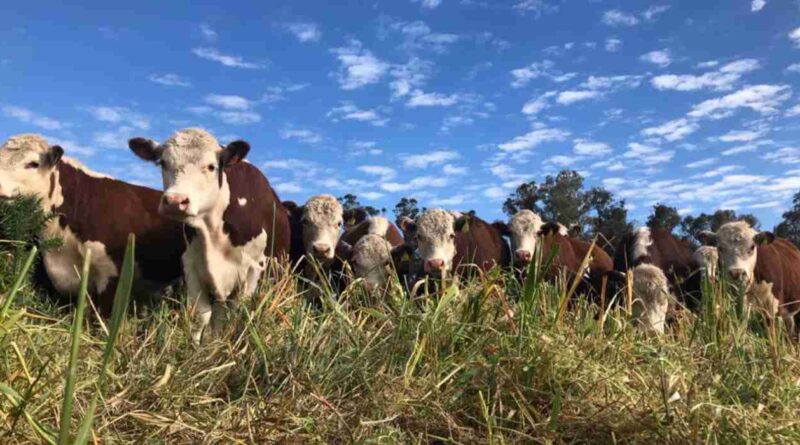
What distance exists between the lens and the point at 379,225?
10.1 meters

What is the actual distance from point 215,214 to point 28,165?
1.73m

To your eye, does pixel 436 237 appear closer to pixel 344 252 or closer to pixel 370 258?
pixel 370 258

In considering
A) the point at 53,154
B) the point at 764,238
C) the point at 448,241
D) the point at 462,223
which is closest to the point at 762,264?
the point at 764,238

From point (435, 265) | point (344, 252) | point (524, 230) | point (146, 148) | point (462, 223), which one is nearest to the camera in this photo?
point (146, 148)

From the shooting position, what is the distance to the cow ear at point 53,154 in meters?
6.48

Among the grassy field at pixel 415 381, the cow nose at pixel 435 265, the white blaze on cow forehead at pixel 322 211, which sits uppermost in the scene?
the white blaze on cow forehead at pixel 322 211

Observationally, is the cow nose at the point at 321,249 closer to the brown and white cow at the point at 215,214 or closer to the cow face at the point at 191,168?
the brown and white cow at the point at 215,214

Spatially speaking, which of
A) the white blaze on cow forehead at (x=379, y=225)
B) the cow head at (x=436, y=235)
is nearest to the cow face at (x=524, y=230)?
the cow head at (x=436, y=235)

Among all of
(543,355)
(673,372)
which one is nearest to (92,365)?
(543,355)

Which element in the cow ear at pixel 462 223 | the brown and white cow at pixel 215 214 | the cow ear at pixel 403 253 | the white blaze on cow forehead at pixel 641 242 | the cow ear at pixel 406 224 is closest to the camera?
the brown and white cow at pixel 215 214

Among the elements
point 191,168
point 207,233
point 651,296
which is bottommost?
point 651,296

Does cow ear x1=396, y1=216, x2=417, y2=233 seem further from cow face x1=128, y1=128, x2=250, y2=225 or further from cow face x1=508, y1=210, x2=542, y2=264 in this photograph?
cow face x1=128, y1=128, x2=250, y2=225

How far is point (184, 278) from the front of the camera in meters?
6.88

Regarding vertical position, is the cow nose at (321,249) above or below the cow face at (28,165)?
below
